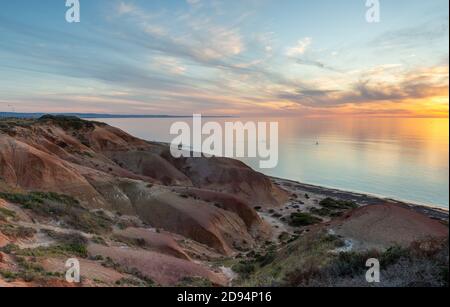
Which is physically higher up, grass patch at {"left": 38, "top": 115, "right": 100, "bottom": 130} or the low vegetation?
grass patch at {"left": 38, "top": 115, "right": 100, "bottom": 130}

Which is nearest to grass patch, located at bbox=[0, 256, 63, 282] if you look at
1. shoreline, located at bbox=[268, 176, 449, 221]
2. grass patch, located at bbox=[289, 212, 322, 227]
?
grass patch, located at bbox=[289, 212, 322, 227]

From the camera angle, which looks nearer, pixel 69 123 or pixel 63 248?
pixel 63 248

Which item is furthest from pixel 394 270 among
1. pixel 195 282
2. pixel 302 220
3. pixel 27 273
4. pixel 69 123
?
pixel 69 123

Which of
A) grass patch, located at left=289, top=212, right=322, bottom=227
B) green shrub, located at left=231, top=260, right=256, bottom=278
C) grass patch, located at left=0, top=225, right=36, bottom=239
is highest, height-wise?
grass patch, located at left=0, top=225, right=36, bottom=239

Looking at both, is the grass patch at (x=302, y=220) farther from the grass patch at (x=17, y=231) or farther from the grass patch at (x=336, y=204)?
the grass patch at (x=17, y=231)

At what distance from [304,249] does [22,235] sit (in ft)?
46.3

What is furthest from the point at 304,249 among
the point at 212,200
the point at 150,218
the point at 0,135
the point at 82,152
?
the point at 82,152

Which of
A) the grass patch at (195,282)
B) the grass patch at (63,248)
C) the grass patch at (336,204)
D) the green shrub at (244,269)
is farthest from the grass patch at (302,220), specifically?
the grass patch at (63,248)

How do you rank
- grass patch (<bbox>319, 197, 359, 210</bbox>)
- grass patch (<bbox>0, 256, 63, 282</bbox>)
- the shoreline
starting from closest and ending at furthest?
1. grass patch (<bbox>0, 256, 63, 282</bbox>)
2. the shoreline
3. grass patch (<bbox>319, 197, 359, 210</bbox>)

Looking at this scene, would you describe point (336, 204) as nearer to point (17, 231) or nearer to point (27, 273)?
point (17, 231)

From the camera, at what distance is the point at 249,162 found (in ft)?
345

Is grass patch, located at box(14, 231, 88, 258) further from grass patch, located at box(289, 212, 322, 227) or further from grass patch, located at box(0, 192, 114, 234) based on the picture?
grass patch, located at box(289, 212, 322, 227)

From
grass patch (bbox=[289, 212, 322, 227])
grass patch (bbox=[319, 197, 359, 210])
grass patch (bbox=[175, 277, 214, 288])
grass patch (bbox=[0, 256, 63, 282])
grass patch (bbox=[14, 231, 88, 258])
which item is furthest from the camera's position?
grass patch (bbox=[319, 197, 359, 210])

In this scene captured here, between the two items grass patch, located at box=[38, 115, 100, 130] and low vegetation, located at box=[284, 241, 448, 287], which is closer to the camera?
low vegetation, located at box=[284, 241, 448, 287]
